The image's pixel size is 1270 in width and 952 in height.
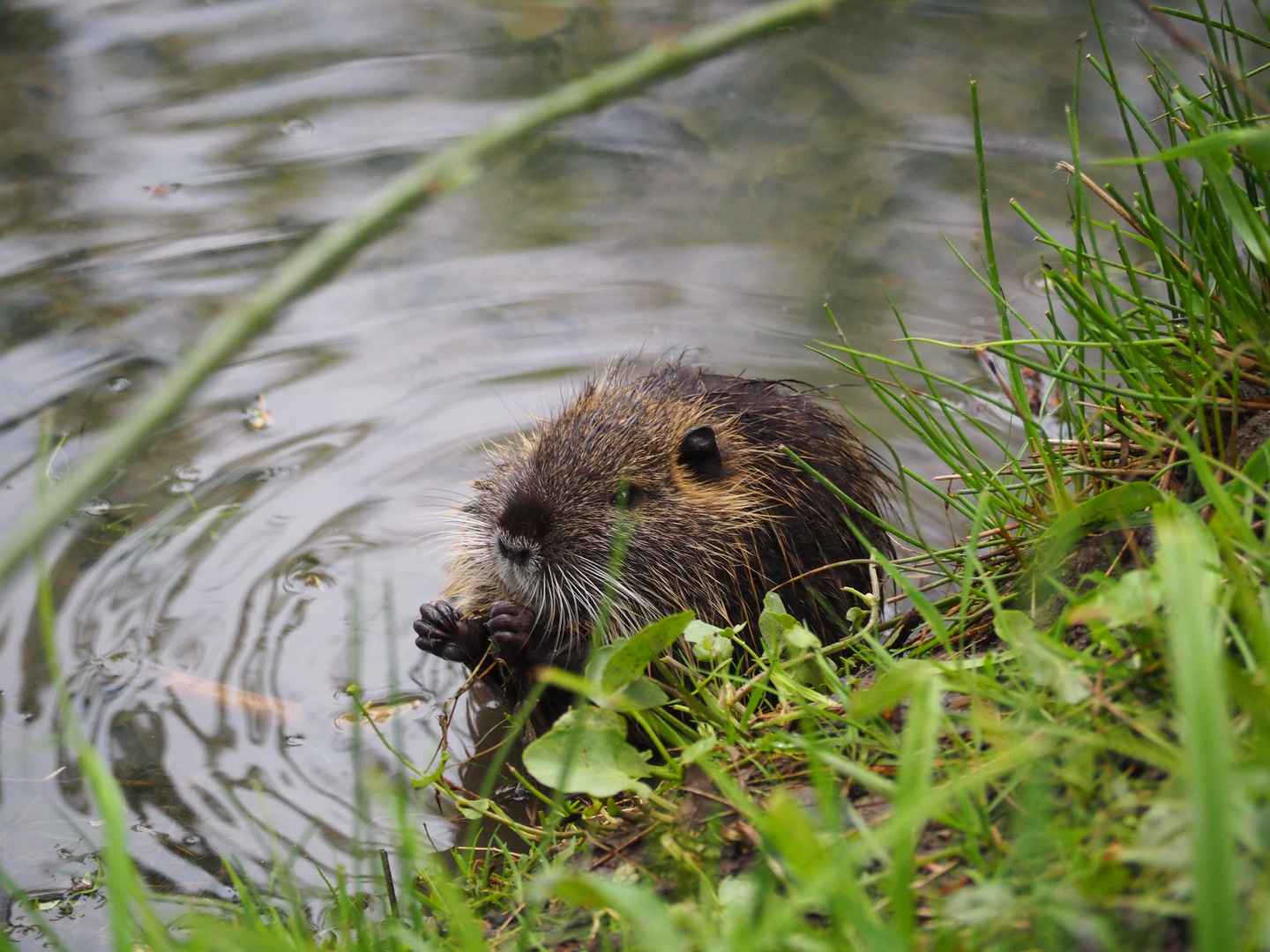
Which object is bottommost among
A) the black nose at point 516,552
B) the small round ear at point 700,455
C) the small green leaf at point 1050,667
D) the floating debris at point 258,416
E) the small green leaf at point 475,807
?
the small green leaf at point 475,807

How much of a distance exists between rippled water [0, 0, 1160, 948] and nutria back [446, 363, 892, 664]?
1.59 feet

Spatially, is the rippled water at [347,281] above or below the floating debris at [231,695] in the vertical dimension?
above

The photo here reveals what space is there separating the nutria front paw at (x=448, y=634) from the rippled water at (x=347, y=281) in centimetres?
Answer: 12

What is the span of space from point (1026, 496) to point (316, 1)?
6.02 metres

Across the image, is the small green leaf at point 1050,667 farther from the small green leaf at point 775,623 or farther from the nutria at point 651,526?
the nutria at point 651,526

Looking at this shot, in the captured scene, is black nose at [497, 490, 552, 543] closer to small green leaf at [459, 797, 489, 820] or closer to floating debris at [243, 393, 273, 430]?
small green leaf at [459, 797, 489, 820]

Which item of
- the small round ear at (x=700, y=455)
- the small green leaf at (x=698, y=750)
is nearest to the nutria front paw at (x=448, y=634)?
the small round ear at (x=700, y=455)

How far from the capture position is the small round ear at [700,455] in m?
3.11

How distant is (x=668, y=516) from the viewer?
10.2ft

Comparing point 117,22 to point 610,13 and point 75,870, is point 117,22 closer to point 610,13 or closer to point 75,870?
point 610,13

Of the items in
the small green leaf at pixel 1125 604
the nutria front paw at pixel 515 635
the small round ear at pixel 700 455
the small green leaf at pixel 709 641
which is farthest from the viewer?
the small round ear at pixel 700 455

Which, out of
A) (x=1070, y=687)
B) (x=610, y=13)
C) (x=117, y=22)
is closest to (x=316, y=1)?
(x=117, y=22)

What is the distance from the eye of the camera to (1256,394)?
2209 millimetres

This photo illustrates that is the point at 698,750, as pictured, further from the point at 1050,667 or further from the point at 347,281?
the point at 347,281
